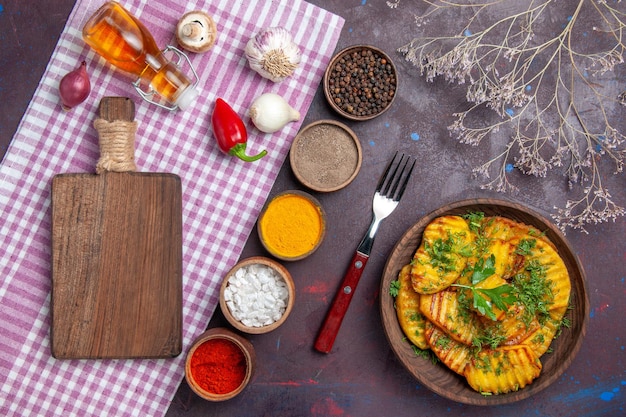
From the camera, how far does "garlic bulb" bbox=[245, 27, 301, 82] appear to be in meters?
2.01

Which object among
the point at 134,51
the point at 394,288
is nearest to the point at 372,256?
the point at 394,288

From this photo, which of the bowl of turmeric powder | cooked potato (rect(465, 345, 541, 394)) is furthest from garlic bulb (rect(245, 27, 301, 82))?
cooked potato (rect(465, 345, 541, 394))

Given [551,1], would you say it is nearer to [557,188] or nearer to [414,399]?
[557,188]

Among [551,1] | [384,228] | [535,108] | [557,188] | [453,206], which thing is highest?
[551,1]

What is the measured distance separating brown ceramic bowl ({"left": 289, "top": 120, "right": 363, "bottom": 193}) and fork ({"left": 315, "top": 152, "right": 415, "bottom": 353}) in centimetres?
17

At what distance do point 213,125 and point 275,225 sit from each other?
462 millimetres

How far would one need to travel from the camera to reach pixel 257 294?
Answer: 2037 millimetres

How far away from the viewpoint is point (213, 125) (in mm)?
2080

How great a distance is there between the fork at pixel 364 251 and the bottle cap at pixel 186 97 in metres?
0.83

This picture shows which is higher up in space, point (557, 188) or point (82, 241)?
point (557, 188)

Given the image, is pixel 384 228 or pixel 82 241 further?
pixel 384 228

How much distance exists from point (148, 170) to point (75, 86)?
0.41 meters

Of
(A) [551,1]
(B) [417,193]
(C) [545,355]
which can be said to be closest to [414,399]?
(C) [545,355]

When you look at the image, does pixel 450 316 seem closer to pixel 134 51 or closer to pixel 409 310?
pixel 409 310
